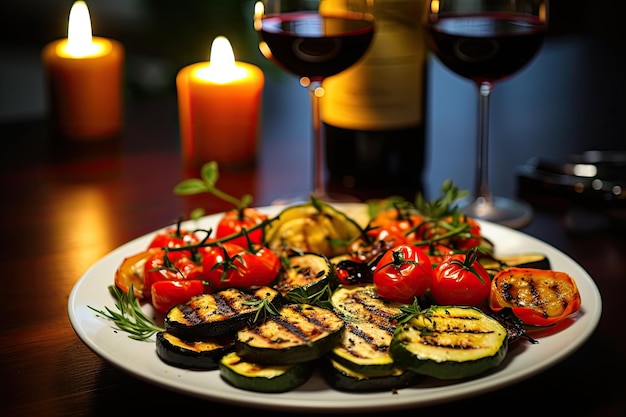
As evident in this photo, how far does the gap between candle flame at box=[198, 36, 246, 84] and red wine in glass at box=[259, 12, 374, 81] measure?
1.10 feet

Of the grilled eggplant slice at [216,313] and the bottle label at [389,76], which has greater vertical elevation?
the bottle label at [389,76]

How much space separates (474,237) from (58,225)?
2.47ft

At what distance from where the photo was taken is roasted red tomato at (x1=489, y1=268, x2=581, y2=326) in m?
0.97

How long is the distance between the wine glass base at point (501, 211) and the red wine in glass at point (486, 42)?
23 centimetres

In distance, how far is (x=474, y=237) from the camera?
1.20 metres

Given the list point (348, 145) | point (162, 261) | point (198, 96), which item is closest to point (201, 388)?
point (162, 261)

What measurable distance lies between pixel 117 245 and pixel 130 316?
0.45 metres

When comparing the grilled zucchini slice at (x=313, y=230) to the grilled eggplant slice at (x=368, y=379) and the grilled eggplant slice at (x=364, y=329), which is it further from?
the grilled eggplant slice at (x=368, y=379)

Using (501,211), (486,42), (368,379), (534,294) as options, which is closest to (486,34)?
(486,42)

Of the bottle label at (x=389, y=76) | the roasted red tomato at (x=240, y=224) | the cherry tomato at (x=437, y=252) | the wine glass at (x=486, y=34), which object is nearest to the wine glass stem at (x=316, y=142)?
the bottle label at (x=389, y=76)

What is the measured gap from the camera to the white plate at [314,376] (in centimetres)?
80

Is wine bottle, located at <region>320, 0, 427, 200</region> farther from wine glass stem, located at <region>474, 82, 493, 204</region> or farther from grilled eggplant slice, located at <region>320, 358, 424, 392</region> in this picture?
grilled eggplant slice, located at <region>320, 358, 424, 392</region>

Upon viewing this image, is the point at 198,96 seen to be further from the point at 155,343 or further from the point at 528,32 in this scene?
the point at 155,343

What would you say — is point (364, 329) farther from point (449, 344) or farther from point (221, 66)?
point (221, 66)
